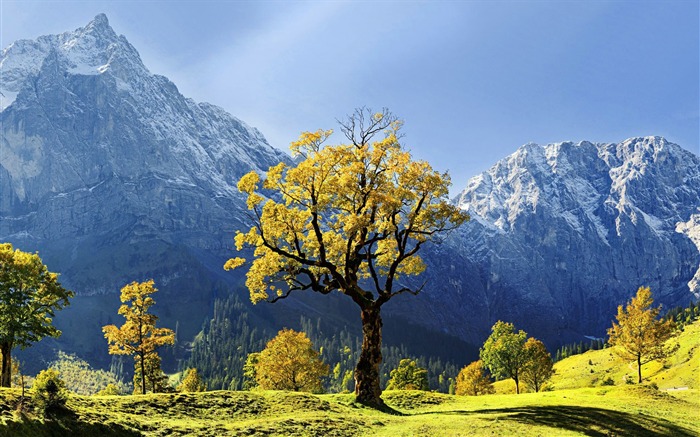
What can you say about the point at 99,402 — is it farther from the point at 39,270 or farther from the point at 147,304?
the point at 147,304

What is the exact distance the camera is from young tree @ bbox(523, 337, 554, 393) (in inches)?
4368

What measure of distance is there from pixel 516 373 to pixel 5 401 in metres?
104

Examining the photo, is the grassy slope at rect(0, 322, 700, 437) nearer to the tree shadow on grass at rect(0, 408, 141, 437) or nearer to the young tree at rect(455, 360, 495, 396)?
the tree shadow on grass at rect(0, 408, 141, 437)

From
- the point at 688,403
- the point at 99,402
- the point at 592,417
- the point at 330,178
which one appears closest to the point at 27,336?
the point at 99,402

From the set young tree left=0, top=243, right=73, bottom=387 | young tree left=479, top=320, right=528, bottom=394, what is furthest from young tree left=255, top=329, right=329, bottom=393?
young tree left=0, top=243, right=73, bottom=387

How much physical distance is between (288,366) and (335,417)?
68.2 metres

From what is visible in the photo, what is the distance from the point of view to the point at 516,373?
360 ft

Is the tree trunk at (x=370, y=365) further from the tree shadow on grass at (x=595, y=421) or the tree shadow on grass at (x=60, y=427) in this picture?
the tree shadow on grass at (x=60, y=427)

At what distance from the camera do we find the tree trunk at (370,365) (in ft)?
142

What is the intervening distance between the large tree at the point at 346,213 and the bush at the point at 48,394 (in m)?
19.7

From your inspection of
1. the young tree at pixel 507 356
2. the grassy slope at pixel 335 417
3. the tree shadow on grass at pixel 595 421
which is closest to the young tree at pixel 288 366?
the young tree at pixel 507 356

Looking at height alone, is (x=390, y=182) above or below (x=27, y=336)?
above

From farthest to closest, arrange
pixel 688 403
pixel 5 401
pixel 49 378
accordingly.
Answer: pixel 688 403, pixel 49 378, pixel 5 401

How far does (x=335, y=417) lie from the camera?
3419cm
